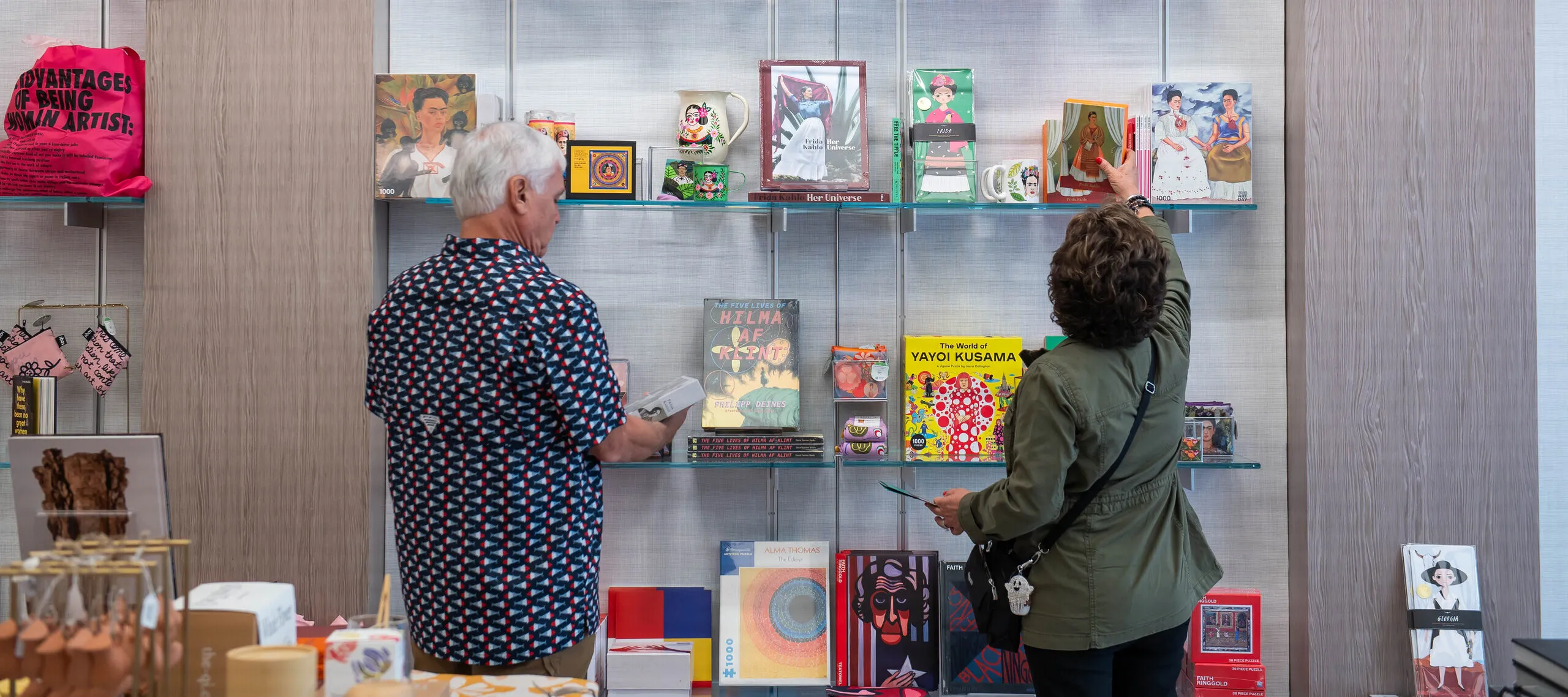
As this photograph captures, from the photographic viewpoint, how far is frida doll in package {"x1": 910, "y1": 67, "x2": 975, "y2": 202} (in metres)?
2.75

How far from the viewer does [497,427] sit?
5.59 feet

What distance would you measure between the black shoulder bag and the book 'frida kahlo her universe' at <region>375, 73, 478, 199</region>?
5.61 feet

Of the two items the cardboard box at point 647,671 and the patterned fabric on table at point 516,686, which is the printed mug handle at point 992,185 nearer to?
the cardboard box at point 647,671

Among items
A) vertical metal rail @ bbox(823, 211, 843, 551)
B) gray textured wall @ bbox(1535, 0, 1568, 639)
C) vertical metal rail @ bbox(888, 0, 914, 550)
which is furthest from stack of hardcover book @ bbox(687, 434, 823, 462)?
gray textured wall @ bbox(1535, 0, 1568, 639)

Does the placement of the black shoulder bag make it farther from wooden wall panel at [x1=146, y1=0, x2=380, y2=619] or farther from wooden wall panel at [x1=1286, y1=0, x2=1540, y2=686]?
wooden wall panel at [x1=146, y1=0, x2=380, y2=619]

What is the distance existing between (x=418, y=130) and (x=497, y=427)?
4.32 ft

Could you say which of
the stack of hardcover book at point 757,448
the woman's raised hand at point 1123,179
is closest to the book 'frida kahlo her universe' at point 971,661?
the stack of hardcover book at point 757,448

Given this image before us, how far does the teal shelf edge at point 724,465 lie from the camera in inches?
108

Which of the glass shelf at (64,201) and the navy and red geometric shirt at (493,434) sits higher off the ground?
the glass shelf at (64,201)

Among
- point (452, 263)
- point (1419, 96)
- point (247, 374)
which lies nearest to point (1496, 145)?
point (1419, 96)

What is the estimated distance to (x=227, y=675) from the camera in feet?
3.95

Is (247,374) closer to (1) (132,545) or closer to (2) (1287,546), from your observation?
(1) (132,545)

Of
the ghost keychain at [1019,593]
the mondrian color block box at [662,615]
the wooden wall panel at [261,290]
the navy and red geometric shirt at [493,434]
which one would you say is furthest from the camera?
the mondrian color block box at [662,615]

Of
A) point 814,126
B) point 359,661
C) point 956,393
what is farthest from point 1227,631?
point 359,661
